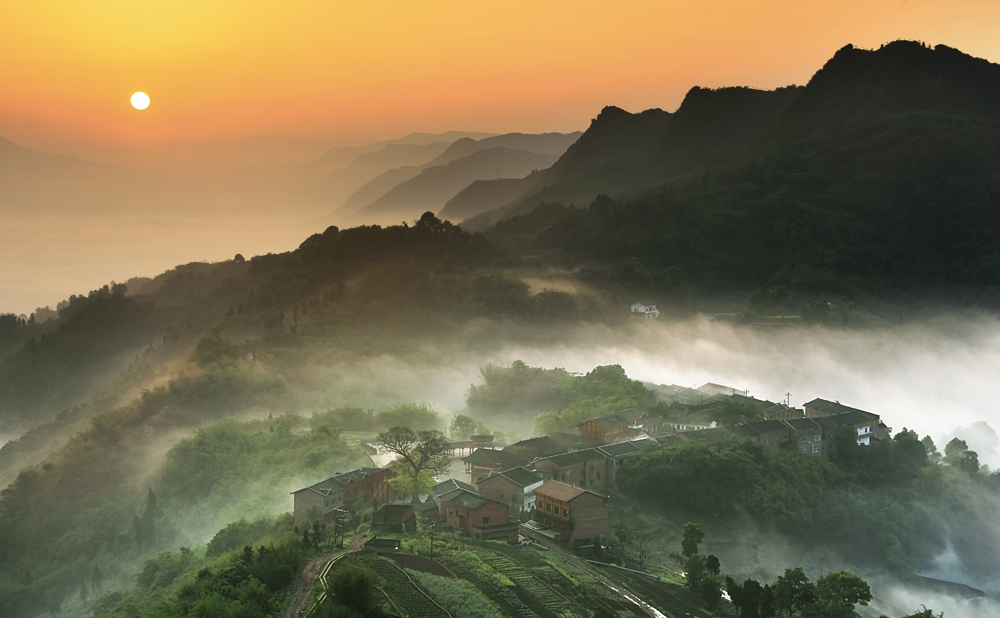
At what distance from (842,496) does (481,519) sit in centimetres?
1359

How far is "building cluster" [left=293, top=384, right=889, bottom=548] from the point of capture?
72.2 ft

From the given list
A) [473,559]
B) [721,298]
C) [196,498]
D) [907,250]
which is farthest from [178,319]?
[907,250]

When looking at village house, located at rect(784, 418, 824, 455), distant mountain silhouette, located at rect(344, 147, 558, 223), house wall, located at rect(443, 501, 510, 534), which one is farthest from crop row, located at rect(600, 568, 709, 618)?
distant mountain silhouette, located at rect(344, 147, 558, 223)

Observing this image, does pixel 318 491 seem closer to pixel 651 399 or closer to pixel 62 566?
pixel 62 566

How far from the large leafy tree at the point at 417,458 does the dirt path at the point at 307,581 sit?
15.0 ft

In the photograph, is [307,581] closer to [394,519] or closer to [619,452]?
[394,519]

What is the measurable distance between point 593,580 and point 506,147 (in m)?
93.1

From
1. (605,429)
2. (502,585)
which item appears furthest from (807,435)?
(502,585)

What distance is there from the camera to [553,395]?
38.0 metres

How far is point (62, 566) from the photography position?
28922mm

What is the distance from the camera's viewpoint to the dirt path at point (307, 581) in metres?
15.3

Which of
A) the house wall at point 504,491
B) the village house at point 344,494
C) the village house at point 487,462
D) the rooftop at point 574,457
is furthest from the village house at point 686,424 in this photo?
the village house at point 344,494

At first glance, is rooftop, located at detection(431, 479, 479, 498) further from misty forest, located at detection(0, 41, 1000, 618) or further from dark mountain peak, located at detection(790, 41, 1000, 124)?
dark mountain peak, located at detection(790, 41, 1000, 124)

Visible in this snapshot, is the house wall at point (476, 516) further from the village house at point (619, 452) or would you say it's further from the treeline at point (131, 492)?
the treeline at point (131, 492)
